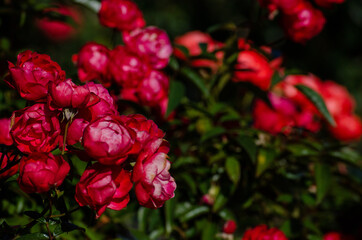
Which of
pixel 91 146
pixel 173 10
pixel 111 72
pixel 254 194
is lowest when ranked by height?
pixel 173 10

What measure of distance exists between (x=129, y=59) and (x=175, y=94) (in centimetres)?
17

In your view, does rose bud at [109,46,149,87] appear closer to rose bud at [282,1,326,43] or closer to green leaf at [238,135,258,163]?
green leaf at [238,135,258,163]

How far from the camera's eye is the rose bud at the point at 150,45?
84 cm

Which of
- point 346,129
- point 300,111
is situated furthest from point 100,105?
point 346,129

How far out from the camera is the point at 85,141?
48 centimetres

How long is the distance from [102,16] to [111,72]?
17cm

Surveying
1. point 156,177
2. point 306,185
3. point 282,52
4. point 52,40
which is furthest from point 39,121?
point 52,40

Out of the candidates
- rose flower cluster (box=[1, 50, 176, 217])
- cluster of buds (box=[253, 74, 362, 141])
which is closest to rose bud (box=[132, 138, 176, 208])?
rose flower cluster (box=[1, 50, 176, 217])

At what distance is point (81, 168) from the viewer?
56 centimetres

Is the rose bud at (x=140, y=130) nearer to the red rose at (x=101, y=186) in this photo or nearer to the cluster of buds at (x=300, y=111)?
the red rose at (x=101, y=186)

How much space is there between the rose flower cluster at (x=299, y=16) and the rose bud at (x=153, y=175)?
0.53 meters

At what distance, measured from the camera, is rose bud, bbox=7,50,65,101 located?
1.69 ft

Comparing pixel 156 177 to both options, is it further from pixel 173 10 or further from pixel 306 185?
pixel 173 10

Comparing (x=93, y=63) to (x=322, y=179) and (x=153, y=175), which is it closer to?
(x=153, y=175)
